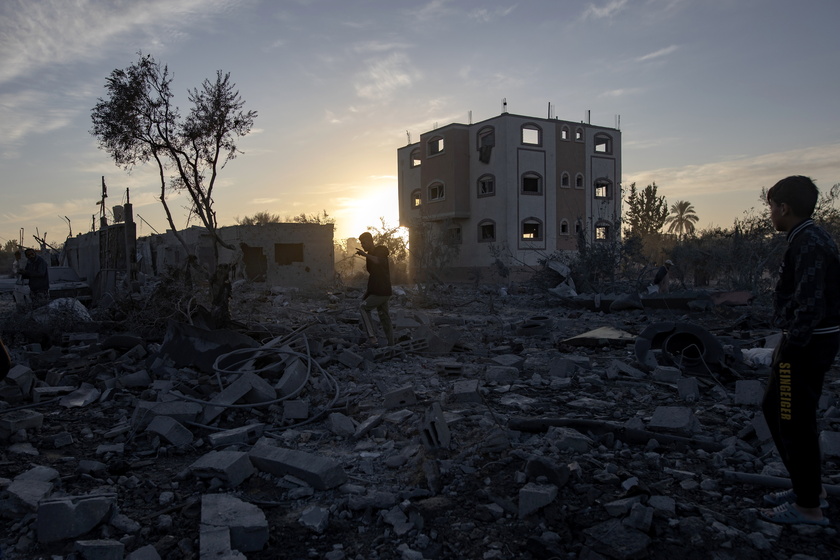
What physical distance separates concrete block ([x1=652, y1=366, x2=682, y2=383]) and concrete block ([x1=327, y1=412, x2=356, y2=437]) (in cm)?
342

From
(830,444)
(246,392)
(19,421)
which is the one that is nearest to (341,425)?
(246,392)

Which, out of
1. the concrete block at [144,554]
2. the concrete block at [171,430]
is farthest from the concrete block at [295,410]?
the concrete block at [144,554]

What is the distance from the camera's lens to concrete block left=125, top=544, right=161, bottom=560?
271 cm

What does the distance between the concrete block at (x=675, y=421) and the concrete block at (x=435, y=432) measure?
155 centimetres

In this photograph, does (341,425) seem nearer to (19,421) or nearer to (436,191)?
(19,421)

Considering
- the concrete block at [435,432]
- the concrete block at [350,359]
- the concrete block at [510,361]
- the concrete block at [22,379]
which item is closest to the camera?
the concrete block at [435,432]

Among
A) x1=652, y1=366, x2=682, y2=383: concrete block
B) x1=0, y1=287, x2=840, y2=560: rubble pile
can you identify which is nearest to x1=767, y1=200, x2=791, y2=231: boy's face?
x1=0, y1=287, x2=840, y2=560: rubble pile

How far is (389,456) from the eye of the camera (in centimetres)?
411

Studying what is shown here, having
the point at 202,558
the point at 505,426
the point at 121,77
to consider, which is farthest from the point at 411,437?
the point at 121,77

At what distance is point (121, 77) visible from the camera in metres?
10.8

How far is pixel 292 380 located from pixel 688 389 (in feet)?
13.2

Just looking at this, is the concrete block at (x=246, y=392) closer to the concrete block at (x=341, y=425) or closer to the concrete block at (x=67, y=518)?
the concrete block at (x=341, y=425)

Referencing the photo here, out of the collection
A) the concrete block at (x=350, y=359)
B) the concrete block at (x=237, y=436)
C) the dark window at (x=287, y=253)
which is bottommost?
the concrete block at (x=237, y=436)

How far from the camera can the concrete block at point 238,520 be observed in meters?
2.89
